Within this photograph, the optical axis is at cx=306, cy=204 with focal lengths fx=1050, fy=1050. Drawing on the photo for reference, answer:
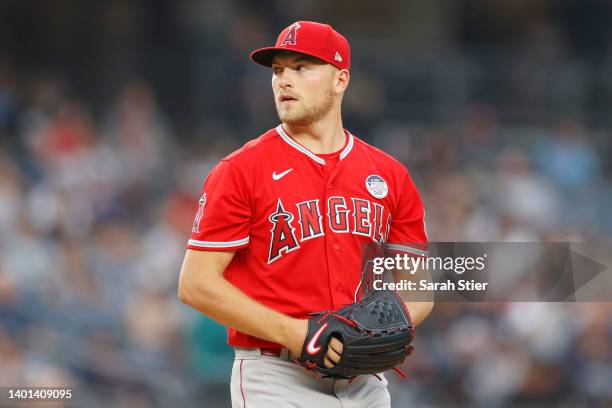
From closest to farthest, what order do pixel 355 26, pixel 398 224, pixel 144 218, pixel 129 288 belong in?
1. pixel 398 224
2. pixel 129 288
3. pixel 144 218
4. pixel 355 26

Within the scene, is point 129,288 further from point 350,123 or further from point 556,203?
point 556,203

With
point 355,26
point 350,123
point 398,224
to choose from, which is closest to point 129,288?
point 350,123

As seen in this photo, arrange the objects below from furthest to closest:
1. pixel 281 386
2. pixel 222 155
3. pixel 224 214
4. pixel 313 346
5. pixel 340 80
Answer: pixel 222 155, pixel 340 80, pixel 281 386, pixel 224 214, pixel 313 346

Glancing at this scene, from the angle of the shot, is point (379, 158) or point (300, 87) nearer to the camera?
point (300, 87)

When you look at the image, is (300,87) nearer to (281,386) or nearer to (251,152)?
(251,152)

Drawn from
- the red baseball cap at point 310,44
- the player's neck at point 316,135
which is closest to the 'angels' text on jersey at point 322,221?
the player's neck at point 316,135

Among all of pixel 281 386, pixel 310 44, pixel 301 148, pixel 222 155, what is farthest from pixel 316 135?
pixel 222 155

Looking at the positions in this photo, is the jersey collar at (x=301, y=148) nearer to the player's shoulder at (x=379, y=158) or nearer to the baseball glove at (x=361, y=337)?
the player's shoulder at (x=379, y=158)

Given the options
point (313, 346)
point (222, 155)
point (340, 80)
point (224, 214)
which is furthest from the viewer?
point (222, 155)
